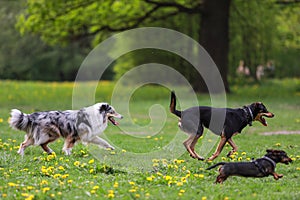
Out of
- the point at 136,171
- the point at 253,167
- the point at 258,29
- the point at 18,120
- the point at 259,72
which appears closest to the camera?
the point at 253,167

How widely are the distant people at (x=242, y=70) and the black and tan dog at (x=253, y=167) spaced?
86.3ft

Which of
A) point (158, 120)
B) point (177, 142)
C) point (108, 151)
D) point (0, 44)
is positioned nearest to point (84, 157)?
point (108, 151)

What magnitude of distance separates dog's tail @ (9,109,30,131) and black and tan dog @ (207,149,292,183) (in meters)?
4.45

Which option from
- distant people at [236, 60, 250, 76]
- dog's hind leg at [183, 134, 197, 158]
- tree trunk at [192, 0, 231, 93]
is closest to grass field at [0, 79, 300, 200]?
dog's hind leg at [183, 134, 197, 158]

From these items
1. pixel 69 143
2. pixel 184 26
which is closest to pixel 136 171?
pixel 69 143

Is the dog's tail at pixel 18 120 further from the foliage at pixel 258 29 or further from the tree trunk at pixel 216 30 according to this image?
the foliage at pixel 258 29

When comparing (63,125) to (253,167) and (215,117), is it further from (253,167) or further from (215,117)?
(253,167)

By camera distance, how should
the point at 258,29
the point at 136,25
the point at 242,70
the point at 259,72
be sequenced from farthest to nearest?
the point at 259,72 → the point at 242,70 → the point at 258,29 → the point at 136,25

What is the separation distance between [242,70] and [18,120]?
25.6 meters

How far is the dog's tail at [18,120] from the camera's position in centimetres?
1080

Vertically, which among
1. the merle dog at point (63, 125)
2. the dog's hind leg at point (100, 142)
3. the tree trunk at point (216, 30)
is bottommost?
the dog's hind leg at point (100, 142)

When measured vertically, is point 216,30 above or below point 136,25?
below

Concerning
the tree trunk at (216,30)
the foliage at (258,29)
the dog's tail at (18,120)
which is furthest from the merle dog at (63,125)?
the foliage at (258,29)

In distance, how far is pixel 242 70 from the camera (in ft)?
115
